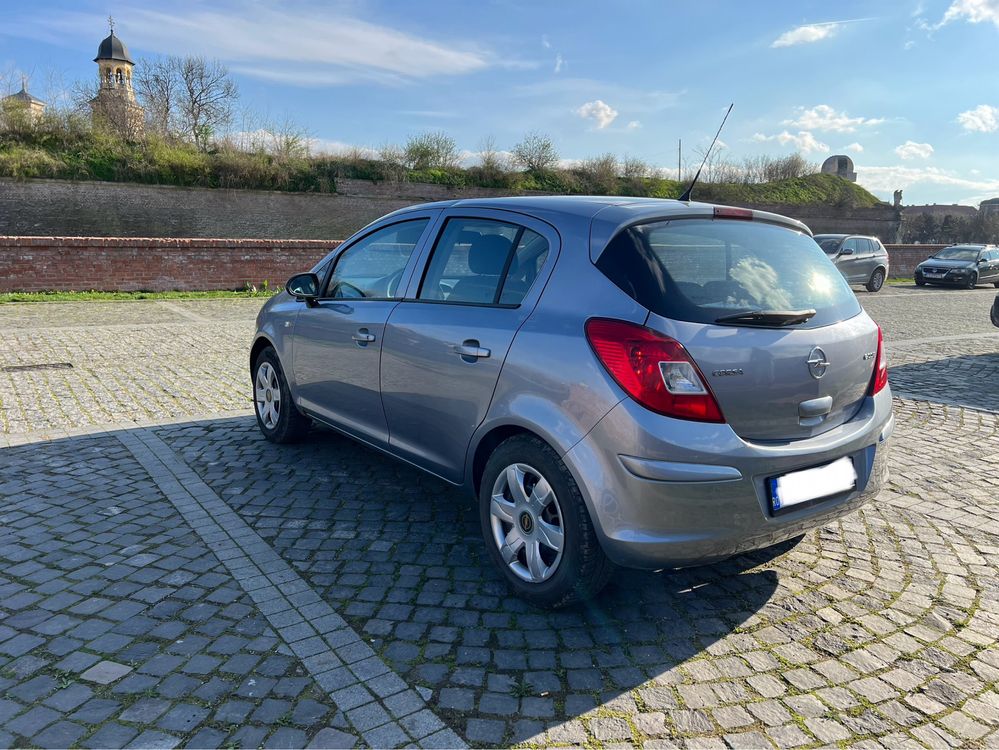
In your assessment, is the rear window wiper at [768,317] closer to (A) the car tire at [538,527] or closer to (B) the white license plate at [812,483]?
(B) the white license plate at [812,483]

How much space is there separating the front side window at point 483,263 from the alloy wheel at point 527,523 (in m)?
0.79

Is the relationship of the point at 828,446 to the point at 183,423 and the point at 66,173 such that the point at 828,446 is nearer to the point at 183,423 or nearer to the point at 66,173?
the point at 183,423

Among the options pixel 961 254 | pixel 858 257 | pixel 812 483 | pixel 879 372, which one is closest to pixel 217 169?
pixel 858 257

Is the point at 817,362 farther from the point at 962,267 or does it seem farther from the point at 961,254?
the point at 961,254

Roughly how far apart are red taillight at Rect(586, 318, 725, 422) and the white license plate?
0.40 m

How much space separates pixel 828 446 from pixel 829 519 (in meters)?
0.33

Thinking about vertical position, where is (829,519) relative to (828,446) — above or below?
below

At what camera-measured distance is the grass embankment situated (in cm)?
2939

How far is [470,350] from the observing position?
3.31 meters

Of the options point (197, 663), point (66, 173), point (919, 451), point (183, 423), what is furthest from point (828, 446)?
point (66, 173)

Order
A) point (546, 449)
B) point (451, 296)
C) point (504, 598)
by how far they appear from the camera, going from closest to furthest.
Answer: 1. point (546, 449)
2. point (504, 598)
3. point (451, 296)

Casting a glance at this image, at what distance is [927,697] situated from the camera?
2.55 metres

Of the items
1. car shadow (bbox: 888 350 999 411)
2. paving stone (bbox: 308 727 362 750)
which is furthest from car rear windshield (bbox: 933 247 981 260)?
paving stone (bbox: 308 727 362 750)

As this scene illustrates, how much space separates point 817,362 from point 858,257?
20.9 m
